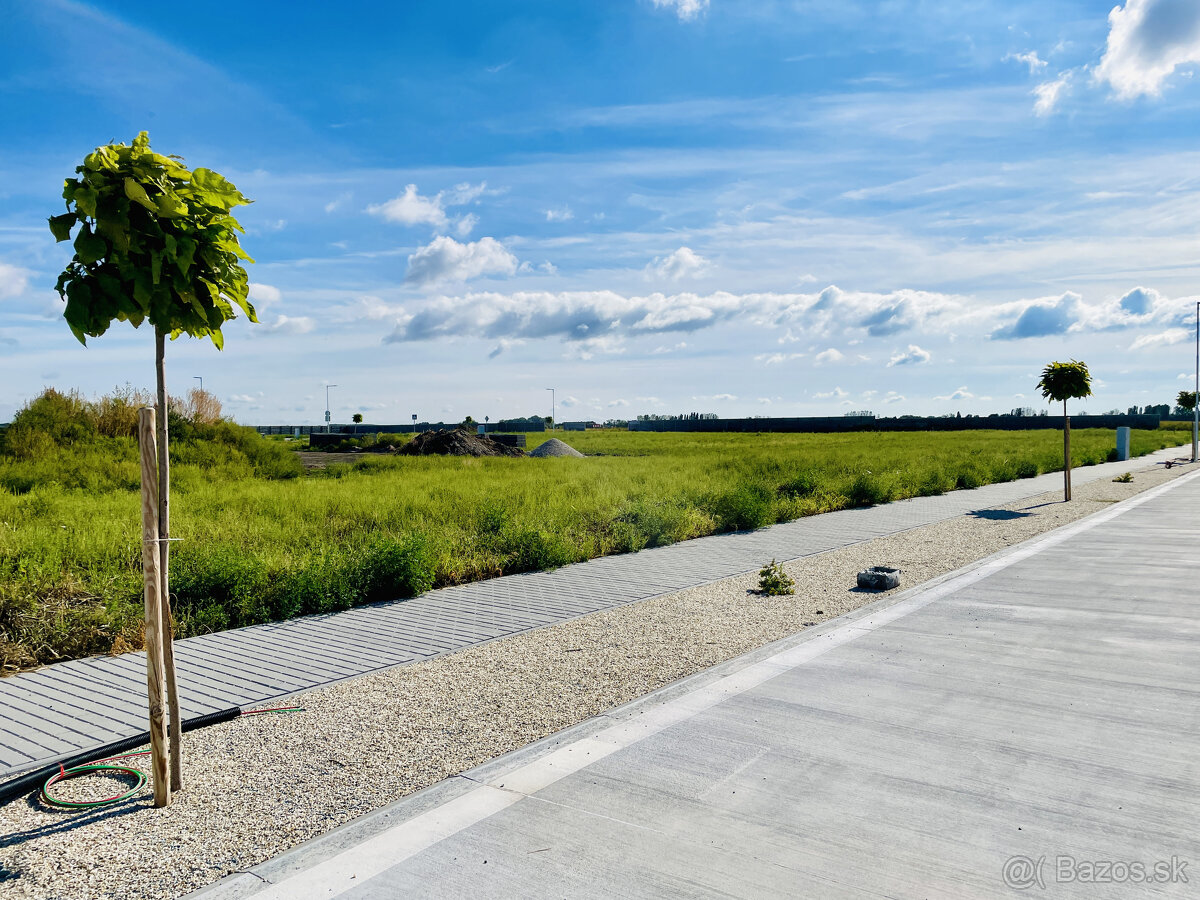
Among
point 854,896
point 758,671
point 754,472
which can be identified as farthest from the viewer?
point 754,472

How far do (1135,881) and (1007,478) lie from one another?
23.9m

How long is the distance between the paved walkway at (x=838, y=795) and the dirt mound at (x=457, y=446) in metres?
29.9

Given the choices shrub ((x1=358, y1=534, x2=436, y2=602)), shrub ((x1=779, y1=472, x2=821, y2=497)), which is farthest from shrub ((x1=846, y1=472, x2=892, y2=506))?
shrub ((x1=358, y1=534, x2=436, y2=602))

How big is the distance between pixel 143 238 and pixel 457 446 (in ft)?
105

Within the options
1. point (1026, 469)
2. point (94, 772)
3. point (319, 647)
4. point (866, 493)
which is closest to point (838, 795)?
point (94, 772)

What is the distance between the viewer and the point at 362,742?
4352 mm

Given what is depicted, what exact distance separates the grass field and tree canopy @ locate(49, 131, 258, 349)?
143 inches

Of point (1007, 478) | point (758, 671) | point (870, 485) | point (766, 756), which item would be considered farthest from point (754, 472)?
point (766, 756)

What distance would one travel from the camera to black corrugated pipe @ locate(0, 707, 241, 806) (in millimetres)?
3766

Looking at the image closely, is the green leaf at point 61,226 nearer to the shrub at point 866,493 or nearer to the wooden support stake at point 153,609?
the wooden support stake at point 153,609

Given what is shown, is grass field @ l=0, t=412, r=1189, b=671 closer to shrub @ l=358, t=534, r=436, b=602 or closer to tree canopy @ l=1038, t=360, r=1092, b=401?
shrub @ l=358, t=534, r=436, b=602

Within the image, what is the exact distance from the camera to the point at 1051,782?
12.0ft

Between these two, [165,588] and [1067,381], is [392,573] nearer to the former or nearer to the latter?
[165,588]

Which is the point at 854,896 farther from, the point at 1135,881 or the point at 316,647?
the point at 316,647
